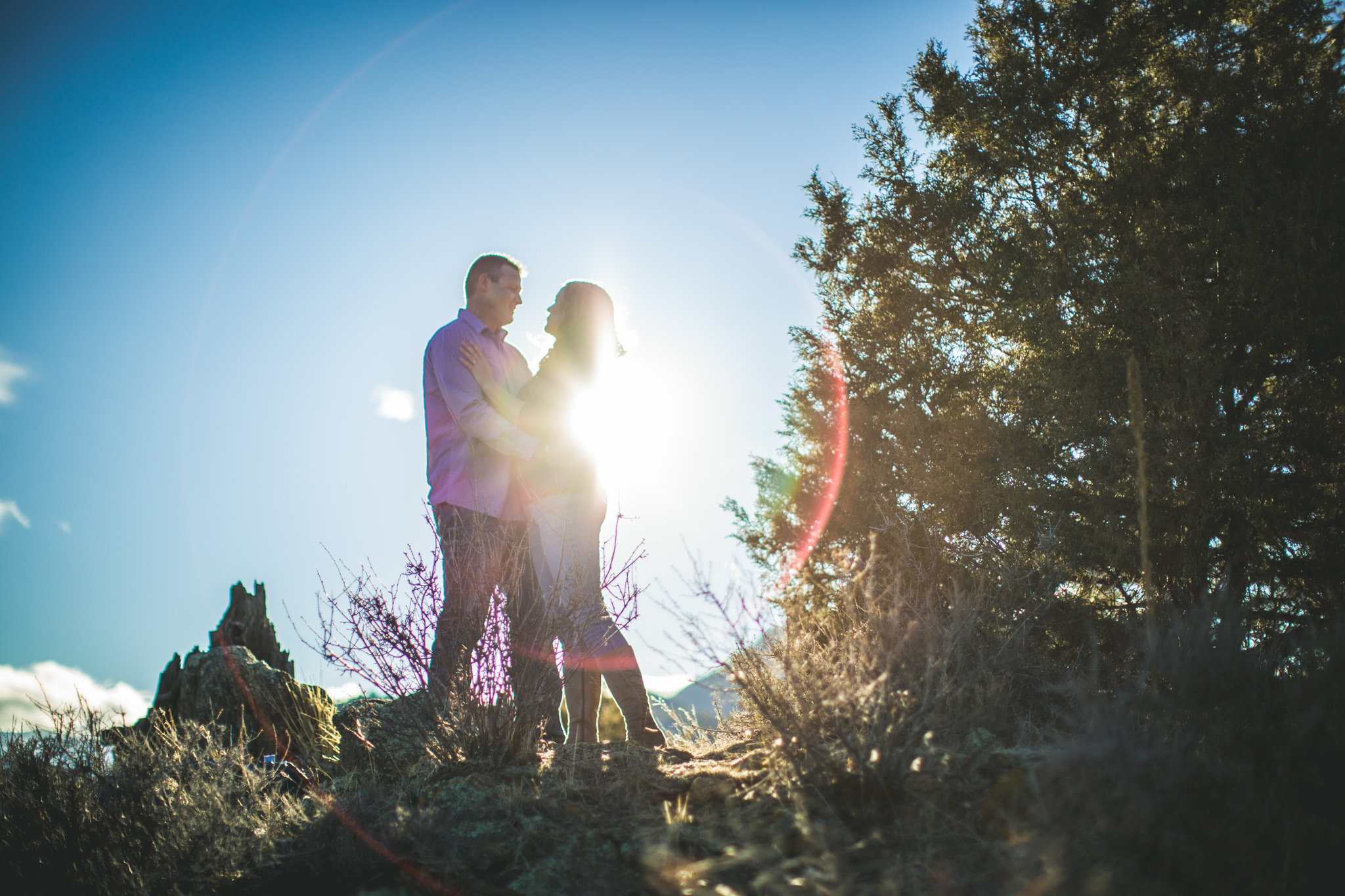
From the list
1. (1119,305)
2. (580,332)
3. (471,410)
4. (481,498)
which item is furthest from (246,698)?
(1119,305)

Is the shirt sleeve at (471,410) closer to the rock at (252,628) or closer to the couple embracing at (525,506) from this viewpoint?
the couple embracing at (525,506)

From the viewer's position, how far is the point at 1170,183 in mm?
5340

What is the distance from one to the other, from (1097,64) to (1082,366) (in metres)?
3.28

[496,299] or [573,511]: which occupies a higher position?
[496,299]

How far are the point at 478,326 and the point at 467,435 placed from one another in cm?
65

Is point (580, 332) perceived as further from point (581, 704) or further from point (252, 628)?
point (252, 628)

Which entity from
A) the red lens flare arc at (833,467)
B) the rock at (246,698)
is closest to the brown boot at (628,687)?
the rock at (246,698)

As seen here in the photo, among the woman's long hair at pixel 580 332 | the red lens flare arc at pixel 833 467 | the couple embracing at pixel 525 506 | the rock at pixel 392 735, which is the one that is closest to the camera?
the rock at pixel 392 735

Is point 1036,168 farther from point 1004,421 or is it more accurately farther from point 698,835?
point 698,835

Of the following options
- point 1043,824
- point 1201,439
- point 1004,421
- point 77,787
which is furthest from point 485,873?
point 1004,421

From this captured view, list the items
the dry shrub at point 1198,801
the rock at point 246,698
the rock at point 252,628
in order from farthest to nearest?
the rock at point 252,628, the rock at point 246,698, the dry shrub at point 1198,801

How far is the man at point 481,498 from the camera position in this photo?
283cm

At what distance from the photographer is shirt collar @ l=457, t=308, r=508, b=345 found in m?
3.61

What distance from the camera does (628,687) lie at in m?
3.12
